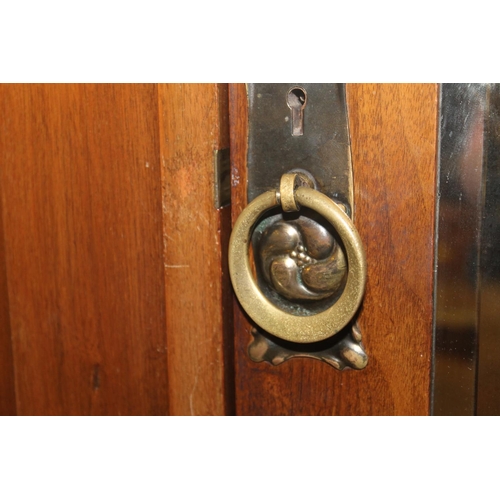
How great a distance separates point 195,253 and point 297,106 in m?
0.15

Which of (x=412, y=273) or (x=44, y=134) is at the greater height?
(x=44, y=134)

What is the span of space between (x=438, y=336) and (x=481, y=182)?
132 millimetres

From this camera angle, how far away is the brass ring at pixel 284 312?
0.53 meters

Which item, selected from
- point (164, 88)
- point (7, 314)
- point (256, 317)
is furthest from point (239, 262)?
point (7, 314)

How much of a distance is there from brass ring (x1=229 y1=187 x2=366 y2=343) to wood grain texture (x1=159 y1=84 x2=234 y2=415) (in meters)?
0.03

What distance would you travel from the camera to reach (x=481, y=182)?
54 cm

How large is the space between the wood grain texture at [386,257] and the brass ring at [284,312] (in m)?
0.04

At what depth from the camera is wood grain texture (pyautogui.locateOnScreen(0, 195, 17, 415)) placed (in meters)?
0.68

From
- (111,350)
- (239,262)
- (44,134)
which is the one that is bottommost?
(111,350)

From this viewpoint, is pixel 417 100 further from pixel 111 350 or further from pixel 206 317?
pixel 111 350

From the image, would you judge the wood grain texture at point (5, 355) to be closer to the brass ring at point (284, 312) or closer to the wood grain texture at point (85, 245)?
the wood grain texture at point (85, 245)

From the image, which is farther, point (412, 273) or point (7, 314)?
point (7, 314)

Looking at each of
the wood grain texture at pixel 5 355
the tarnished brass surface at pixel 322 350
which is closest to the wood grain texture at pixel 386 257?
the tarnished brass surface at pixel 322 350

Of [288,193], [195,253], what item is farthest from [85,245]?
[288,193]
